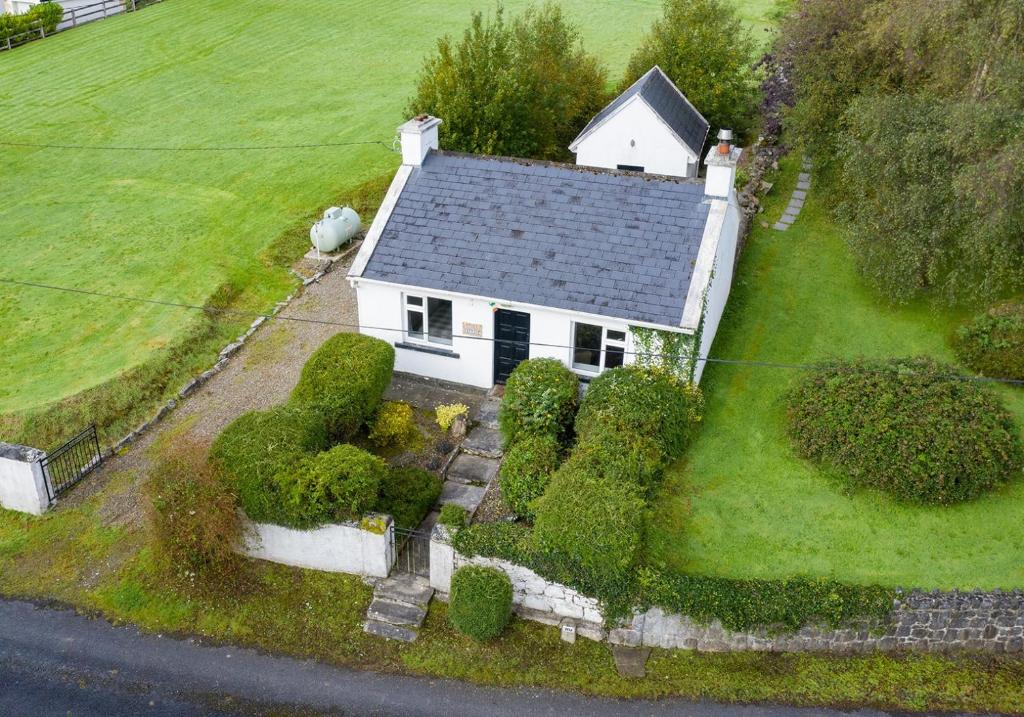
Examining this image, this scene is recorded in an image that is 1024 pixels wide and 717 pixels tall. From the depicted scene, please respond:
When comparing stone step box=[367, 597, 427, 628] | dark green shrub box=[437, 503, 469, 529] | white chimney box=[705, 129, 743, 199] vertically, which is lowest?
stone step box=[367, 597, 427, 628]

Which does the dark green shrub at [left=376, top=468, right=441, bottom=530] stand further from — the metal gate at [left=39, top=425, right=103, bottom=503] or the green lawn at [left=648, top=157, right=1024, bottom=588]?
the metal gate at [left=39, top=425, right=103, bottom=503]

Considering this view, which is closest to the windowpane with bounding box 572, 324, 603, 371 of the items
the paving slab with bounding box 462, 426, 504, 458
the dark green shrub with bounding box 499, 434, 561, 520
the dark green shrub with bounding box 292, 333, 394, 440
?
the paving slab with bounding box 462, 426, 504, 458

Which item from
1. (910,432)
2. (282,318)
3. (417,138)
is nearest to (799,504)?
(910,432)

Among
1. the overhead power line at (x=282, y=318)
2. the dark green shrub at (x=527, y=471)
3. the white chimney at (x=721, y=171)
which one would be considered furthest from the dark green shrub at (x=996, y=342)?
the dark green shrub at (x=527, y=471)

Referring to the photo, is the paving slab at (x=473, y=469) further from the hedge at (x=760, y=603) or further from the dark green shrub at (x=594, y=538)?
the hedge at (x=760, y=603)

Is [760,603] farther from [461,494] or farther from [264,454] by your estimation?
[264,454]

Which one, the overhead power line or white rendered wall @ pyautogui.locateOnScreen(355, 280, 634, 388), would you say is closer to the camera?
white rendered wall @ pyautogui.locateOnScreen(355, 280, 634, 388)

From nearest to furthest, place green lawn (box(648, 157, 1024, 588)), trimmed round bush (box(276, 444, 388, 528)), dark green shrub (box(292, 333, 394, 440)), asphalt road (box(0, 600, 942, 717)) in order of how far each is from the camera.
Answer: asphalt road (box(0, 600, 942, 717))
trimmed round bush (box(276, 444, 388, 528))
green lawn (box(648, 157, 1024, 588))
dark green shrub (box(292, 333, 394, 440))
